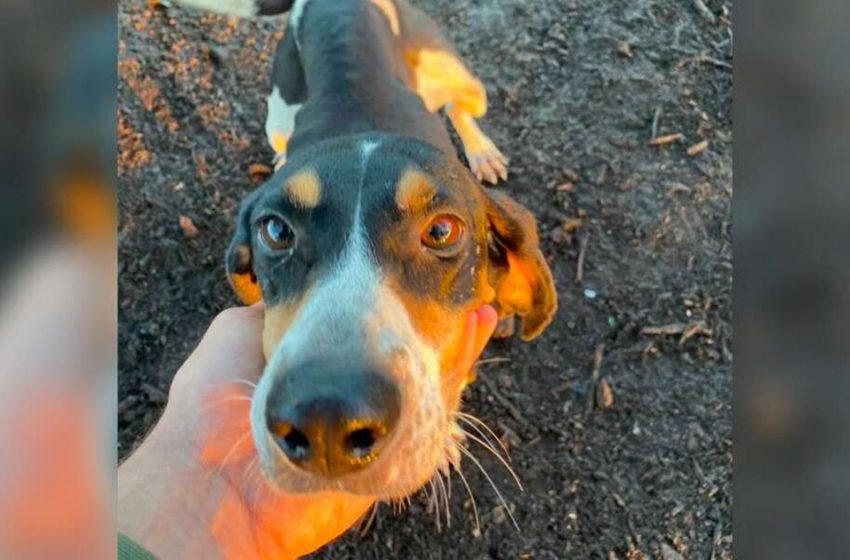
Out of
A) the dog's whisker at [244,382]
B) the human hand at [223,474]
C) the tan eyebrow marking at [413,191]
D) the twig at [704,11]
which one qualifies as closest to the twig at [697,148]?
the twig at [704,11]

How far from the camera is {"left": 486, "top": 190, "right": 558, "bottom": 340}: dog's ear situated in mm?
2404

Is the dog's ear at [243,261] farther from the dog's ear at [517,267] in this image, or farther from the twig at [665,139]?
the twig at [665,139]

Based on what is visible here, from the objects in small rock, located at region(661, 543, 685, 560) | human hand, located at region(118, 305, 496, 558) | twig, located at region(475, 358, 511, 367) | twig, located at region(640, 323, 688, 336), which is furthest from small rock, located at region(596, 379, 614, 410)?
human hand, located at region(118, 305, 496, 558)

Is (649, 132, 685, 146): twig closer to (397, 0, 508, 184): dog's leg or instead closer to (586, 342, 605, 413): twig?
(397, 0, 508, 184): dog's leg

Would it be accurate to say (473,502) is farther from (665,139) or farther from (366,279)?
(665,139)

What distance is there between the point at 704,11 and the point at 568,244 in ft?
3.55

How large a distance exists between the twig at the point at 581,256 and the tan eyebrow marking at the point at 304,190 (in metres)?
1.52

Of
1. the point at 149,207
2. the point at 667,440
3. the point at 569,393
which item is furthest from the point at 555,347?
the point at 149,207

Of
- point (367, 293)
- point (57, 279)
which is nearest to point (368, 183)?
point (367, 293)

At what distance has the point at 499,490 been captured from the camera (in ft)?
9.76

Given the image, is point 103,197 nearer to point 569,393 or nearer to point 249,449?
point 249,449

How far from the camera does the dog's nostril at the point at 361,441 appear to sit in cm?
154

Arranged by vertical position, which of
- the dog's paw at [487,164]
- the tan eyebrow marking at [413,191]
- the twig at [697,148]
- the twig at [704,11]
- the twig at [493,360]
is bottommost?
the twig at [493,360]

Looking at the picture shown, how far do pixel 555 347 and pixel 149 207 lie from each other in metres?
1.73
